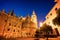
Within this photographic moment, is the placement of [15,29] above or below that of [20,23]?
below

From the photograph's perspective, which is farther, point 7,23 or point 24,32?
Result: point 24,32

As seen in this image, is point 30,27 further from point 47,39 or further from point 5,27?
point 47,39

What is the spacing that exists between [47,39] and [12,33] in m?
26.1

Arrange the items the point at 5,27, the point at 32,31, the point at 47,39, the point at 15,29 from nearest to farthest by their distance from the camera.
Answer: the point at 47,39 → the point at 5,27 → the point at 15,29 → the point at 32,31

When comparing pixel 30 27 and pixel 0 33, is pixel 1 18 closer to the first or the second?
pixel 0 33

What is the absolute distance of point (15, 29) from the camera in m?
40.7

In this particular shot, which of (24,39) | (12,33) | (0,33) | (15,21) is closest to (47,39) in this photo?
(24,39)

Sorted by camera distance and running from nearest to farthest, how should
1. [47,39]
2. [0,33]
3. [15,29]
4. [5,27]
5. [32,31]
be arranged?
[47,39], [0,33], [5,27], [15,29], [32,31]

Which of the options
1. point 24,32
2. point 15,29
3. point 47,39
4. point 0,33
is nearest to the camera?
point 47,39

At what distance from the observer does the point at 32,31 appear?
4806 centimetres

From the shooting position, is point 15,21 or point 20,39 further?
point 15,21

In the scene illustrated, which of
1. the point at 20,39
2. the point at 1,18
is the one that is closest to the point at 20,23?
the point at 1,18

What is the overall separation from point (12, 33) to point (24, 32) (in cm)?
716

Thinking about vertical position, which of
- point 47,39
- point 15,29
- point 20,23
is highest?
point 20,23
